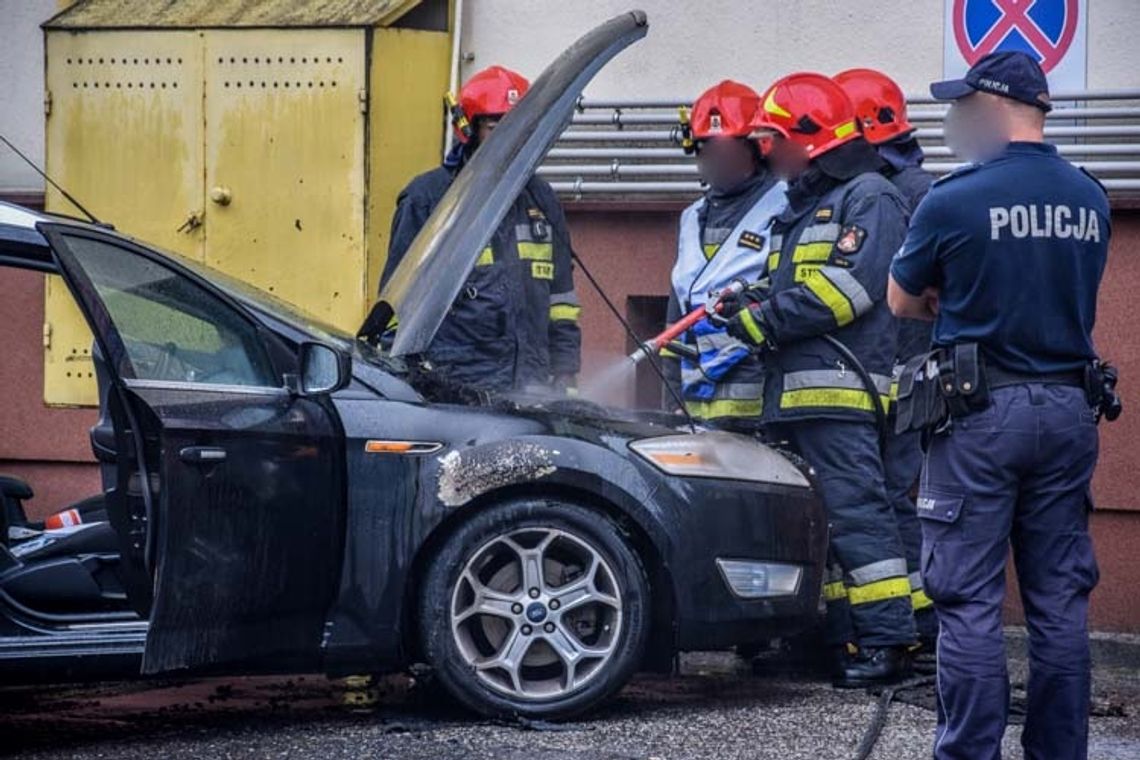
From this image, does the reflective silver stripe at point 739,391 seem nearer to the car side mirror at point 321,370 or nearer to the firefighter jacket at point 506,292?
the firefighter jacket at point 506,292

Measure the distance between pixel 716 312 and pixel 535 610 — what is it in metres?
1.56

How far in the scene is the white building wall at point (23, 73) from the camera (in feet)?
32.8

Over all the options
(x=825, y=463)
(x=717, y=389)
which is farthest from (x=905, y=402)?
(x=717, y=389)

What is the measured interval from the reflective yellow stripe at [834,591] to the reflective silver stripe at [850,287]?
96 cm

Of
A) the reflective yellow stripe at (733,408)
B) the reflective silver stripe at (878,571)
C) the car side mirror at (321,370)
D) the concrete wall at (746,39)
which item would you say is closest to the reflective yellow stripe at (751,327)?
the reflective yellow stripe at (733,408)

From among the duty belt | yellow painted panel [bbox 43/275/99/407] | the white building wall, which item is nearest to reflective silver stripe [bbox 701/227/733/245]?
the duty belt

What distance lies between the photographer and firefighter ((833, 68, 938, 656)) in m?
7.44

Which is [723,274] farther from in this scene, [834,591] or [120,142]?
[120,142]

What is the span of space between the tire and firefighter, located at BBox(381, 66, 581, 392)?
64.7 inches

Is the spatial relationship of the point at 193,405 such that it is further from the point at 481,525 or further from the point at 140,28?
the point at 140,28

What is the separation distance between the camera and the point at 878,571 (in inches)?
278

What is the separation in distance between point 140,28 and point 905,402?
518 centimetres

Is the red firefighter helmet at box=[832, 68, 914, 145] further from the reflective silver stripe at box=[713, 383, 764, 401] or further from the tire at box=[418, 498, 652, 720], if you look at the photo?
the tire at box=[418, 498, 652, 720]

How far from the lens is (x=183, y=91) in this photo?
9.34 metres
